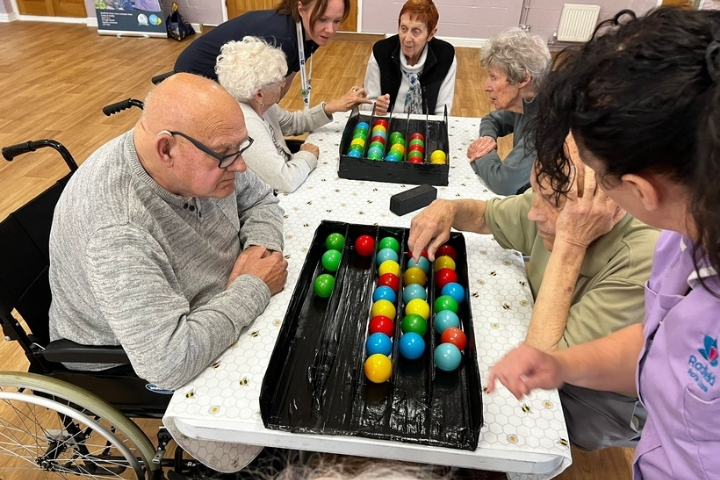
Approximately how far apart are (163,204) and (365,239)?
581 mm

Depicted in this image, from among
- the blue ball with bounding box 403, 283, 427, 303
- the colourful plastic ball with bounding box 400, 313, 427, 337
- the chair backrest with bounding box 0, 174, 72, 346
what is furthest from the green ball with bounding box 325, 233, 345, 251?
the chair backrest with bounding box 0, 174, 72, 346

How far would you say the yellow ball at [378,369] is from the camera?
41.8 inches

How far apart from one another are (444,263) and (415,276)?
0.10 metres

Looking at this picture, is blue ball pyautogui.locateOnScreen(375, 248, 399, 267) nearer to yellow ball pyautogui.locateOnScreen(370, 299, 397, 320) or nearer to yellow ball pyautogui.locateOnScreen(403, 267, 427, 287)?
yellow ball pyautogui.locateOnScreen(403, 267, 427, 287)

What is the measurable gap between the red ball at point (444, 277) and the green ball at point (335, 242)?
30 cm

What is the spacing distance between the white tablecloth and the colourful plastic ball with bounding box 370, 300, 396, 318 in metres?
0.21

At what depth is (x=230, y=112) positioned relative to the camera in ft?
3.84

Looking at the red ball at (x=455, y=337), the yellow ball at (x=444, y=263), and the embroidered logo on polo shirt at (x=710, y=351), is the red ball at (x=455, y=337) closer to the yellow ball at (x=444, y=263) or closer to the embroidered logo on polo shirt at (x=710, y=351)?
the yellow ball at (x=444, y=263)

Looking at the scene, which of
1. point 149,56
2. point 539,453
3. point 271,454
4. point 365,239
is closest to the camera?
point 539,453

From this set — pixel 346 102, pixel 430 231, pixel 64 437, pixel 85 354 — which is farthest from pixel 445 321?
pixel 346 102

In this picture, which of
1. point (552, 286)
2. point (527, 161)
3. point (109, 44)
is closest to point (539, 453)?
point (552, 286)

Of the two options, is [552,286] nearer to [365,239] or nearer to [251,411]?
[365,239]

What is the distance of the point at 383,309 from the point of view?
1.26 metres

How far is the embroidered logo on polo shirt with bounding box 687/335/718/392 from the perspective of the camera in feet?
2.33
